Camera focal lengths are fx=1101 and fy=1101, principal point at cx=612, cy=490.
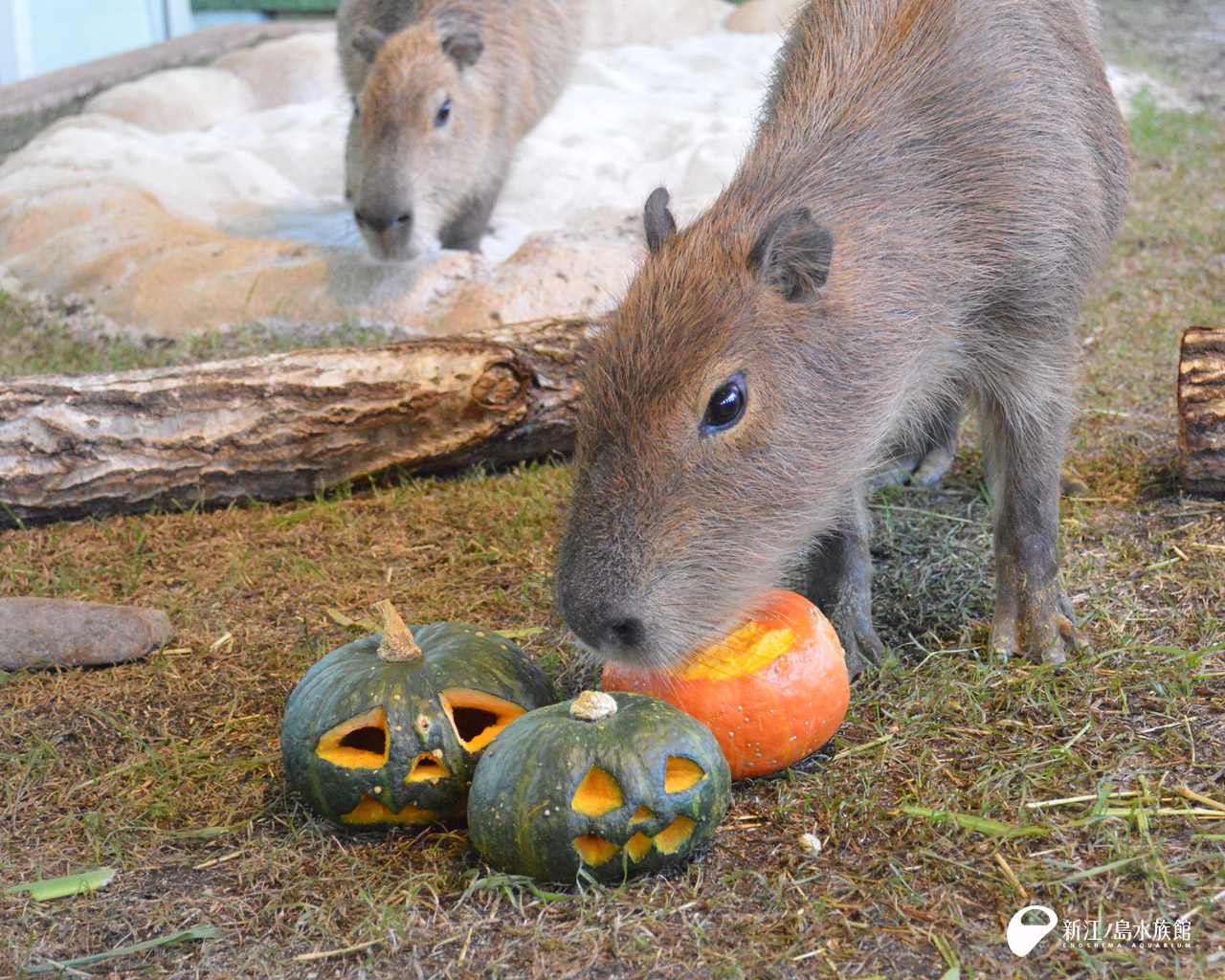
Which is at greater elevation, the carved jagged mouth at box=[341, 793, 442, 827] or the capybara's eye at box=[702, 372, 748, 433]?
the capybara's eye at box=[702, 372, 748, 433]

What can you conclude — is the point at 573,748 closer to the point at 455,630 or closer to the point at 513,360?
the point at 455,630

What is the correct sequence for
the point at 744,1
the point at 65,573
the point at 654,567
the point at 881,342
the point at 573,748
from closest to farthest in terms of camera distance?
the point at 573,748 < the point at 654,567 < the point at 881,342 < the point at 65,573 < the point at 744,1

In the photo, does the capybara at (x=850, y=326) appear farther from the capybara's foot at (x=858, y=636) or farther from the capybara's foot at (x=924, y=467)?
the capybara's foot at (x=924, y=467)

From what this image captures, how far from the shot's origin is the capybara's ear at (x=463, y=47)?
6.20m

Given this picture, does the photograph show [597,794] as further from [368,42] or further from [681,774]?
[368,42]

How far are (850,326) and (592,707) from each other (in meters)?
1.01

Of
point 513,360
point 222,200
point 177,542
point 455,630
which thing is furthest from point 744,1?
point 455,630

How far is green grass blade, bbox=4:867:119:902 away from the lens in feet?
6.99

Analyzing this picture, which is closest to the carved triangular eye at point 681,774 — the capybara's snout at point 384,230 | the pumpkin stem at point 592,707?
the pumpkin stem at point 592,707

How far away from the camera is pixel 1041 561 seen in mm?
2936

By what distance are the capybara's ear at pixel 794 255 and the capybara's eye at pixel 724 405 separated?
0.79 feet

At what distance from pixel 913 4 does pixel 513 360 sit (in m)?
1.89

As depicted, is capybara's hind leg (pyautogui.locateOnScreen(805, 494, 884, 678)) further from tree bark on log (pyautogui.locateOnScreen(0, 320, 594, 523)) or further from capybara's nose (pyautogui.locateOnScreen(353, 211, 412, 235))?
capybara's nose (pyautogui.locateOnScreen(353, 211, 412, 235))

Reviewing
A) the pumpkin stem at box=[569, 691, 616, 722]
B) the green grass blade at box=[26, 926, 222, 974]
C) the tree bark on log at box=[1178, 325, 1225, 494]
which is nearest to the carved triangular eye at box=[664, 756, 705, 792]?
the pumpkin stem at box=[569, 691, 616, 722]
